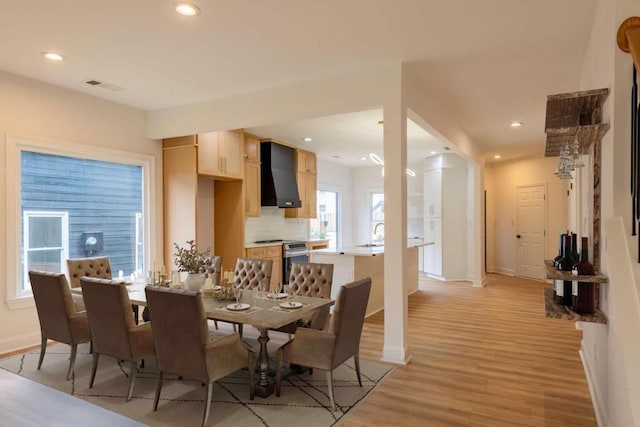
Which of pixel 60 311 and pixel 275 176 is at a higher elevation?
pixel 275 176

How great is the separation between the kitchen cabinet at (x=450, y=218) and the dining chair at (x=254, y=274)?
544cm

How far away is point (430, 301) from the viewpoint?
6602 mm

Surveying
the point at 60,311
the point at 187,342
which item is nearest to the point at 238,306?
the point at 187,342

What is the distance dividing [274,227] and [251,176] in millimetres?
1522

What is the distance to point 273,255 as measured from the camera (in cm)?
706

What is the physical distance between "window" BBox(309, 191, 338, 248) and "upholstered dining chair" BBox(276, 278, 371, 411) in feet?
20.6

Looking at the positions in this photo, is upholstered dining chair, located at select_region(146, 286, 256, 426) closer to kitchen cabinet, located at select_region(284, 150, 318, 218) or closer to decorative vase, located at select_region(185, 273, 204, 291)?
decorative vase, located at select_region(185, 273, 204, 291)

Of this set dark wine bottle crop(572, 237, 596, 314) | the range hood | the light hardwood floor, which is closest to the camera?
dark wine bottle crop(572, 237, 596, 314)

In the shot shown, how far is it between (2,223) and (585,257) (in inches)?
206

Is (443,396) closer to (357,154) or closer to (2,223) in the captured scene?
(2,223)

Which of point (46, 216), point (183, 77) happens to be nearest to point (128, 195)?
point (46, 216)

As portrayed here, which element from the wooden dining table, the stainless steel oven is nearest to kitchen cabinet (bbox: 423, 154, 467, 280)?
the stainless steel oven

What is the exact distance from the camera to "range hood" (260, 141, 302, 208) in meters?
7.05

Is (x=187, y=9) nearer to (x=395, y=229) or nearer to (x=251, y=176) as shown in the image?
(x=395, y=229)
